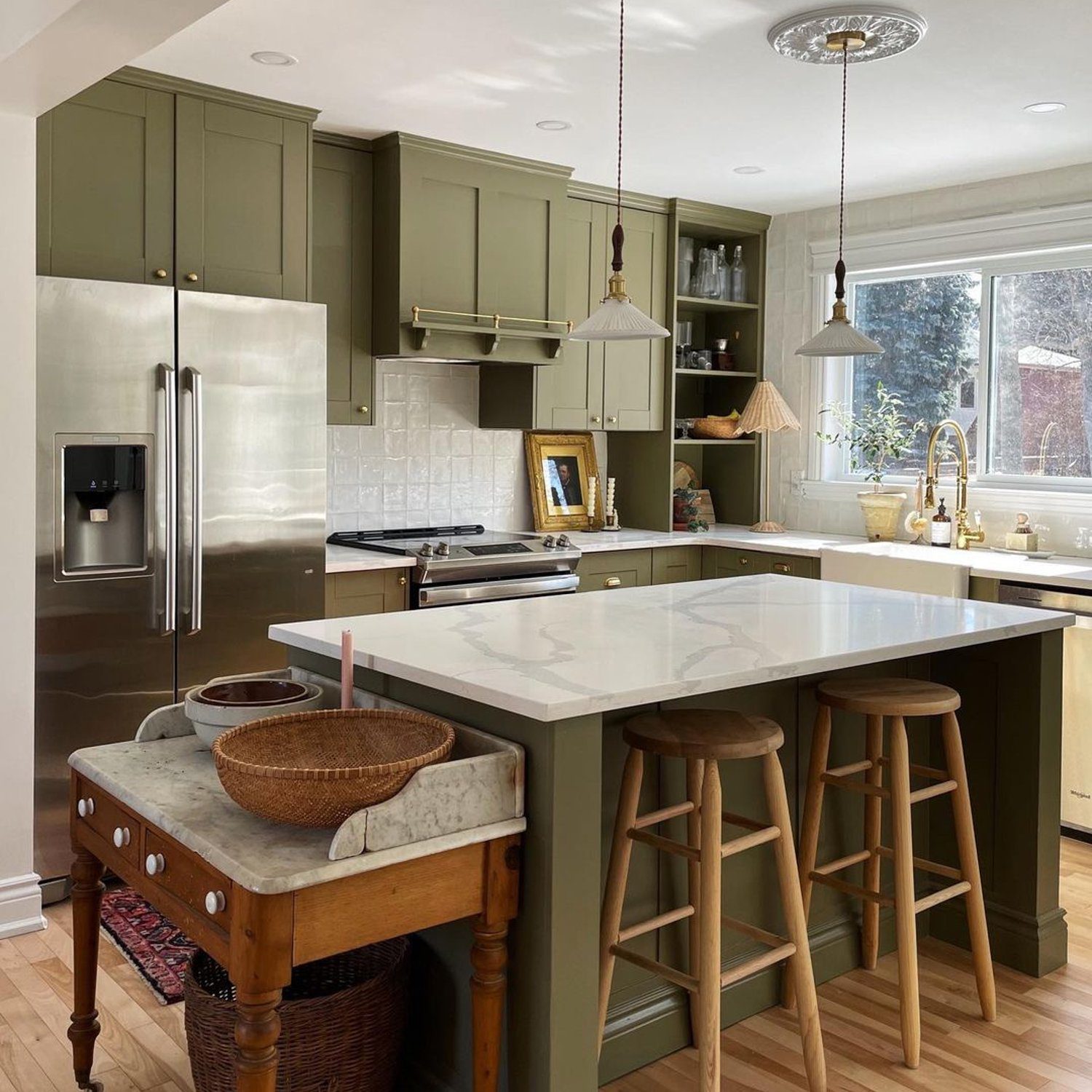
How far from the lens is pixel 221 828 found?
6.50 feet

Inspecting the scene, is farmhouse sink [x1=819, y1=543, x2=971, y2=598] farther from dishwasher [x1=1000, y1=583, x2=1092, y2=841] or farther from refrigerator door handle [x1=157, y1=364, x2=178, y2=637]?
refrigerator door handle [x1=157, y1=364, x2=178, y2=637]

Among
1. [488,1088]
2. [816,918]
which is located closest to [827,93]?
[816,918]

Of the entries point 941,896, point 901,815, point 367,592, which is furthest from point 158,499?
point 941,896

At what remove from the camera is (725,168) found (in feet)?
16.5

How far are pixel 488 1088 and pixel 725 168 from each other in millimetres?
3999

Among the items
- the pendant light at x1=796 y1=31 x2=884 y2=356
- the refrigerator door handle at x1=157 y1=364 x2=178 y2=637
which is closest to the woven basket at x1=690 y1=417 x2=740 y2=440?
the pendant light at x1=796 y1=31 x2=884 y2=356

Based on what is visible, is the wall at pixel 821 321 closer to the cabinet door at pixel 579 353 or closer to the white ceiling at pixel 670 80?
the white ceiling at pixel 670 80

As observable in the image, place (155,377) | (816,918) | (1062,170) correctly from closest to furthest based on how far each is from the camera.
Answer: (816,918), (155,377), (1062,170)

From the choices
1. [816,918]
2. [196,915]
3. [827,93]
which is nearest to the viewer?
[196,915]

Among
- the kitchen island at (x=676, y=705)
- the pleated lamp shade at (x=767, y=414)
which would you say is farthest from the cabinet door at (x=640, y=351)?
the kitchen island at (x=676, y=705)

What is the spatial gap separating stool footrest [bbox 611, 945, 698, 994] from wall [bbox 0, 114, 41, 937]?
1.88m

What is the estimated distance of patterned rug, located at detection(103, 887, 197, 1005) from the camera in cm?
303

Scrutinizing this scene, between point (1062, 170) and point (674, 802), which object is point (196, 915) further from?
point (1062, 170)

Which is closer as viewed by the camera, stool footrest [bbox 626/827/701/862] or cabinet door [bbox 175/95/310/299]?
stool footrest [bbox 626/827/701/862]
